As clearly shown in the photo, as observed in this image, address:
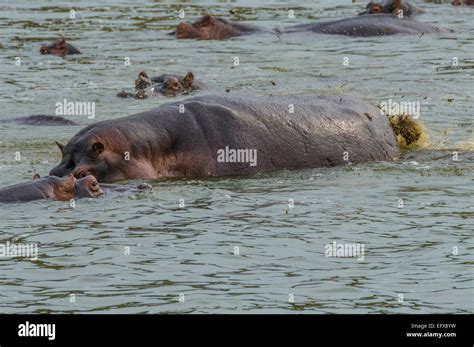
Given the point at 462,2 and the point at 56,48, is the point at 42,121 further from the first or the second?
the point at 462,2

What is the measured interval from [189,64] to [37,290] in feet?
39.9

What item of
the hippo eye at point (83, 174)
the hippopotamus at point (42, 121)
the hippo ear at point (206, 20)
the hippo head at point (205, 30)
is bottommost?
the hippopotamus at point (42, 121)

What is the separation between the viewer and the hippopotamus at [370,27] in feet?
74.3

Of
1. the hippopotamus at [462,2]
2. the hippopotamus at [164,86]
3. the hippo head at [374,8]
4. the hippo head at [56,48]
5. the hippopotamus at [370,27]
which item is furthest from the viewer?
the hippopotamus at [462,2]

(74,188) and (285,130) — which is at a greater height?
(285,130)

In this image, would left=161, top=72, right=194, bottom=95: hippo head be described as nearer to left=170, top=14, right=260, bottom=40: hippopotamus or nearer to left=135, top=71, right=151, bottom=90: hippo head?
left=135, top=71, right=151, bottom=90: hippo head

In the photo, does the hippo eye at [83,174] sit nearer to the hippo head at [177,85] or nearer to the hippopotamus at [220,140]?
the hippopotamus at [220,140]

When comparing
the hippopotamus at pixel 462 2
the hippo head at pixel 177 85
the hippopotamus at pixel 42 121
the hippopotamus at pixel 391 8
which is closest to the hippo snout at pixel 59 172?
the hippopotamus at pixel 42 121

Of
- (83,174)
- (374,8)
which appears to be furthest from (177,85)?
(374,8)

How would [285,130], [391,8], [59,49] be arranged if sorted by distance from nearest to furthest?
[285,130] < [59,49] < [391,8]

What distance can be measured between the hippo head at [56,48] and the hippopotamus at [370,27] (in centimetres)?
412

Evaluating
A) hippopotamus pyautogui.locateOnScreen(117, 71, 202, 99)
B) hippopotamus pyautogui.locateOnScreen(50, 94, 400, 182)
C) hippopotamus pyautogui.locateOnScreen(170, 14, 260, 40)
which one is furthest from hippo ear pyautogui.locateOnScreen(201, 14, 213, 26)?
hippopotamus pyautogui.locateOnScreen(50, 94, 400, 182)

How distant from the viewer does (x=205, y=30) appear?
2308 cm

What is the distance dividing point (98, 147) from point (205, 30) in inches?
474
